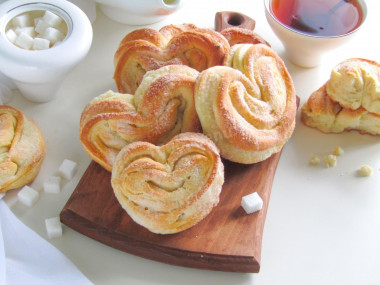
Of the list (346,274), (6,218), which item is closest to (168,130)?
(6,218)

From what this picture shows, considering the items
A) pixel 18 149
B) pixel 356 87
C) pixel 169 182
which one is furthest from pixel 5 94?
pixel 356 87

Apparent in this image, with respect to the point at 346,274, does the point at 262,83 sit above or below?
above

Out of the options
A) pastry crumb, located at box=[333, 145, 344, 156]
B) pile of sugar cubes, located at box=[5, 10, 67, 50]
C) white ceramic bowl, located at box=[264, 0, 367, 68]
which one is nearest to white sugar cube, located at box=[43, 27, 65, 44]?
pile of sugar cubes, located at box=[5, 10, 67, 50]

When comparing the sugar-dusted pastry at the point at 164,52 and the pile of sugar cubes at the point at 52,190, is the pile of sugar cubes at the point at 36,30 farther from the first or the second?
the pile of sugar cubes at the point at 52,190

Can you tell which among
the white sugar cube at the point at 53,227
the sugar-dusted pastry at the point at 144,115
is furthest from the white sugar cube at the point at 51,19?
the white sugar cube at the point at 53,227

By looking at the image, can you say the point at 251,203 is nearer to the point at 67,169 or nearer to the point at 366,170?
the point at 366,170

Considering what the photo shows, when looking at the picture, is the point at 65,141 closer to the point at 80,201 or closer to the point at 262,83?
the point at 80,201
